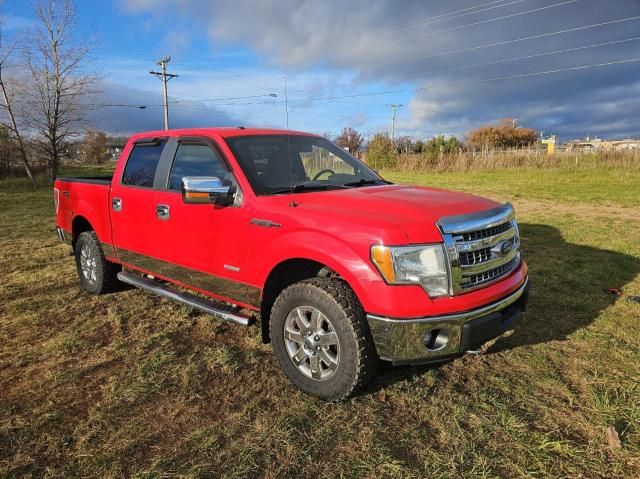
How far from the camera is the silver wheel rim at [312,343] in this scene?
9.43ft

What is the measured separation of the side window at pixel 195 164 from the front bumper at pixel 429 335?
1.77 meters

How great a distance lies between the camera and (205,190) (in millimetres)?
3195

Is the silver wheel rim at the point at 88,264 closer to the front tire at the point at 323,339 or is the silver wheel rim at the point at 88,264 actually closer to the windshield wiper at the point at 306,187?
the windshield wiper at the point at 306,187

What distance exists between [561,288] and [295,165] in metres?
3.46

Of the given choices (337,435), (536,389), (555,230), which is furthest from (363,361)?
(555,230)

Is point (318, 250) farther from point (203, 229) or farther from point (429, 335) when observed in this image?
point (203, 229)

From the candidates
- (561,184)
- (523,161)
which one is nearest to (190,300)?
(561,184)

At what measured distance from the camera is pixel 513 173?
2159 cm

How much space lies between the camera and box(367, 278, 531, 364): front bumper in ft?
8.51

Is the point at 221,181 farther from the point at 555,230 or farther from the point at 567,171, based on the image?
the point at 567,171

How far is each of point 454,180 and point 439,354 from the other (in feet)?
64.7

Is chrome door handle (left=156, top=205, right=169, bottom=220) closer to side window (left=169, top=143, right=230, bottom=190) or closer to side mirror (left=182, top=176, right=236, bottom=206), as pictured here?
side window (left=169, top=143, right=230, bottom=190)

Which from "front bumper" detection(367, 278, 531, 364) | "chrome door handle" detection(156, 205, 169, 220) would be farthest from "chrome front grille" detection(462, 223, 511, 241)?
"chrome door handle" detection(156, 205, 169, 220)

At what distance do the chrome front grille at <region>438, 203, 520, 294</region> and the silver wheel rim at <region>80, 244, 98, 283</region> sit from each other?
13.3 feet
